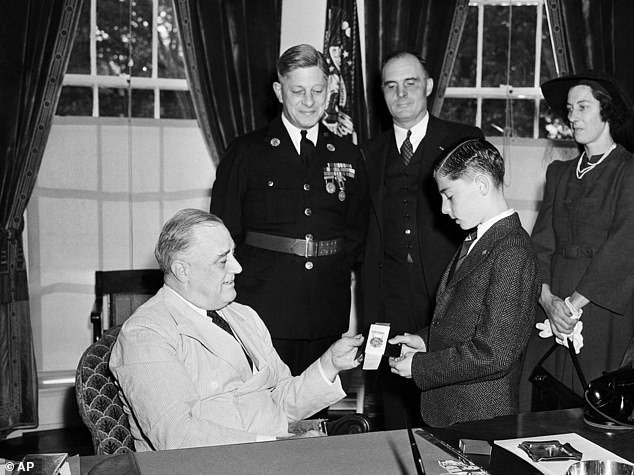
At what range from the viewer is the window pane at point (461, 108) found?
5570 millimetres

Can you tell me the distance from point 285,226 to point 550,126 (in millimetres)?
2442

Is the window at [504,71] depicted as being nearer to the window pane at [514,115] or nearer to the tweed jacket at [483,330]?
the window pane at [514,115]

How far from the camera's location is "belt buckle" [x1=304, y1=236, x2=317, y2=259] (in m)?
3.94

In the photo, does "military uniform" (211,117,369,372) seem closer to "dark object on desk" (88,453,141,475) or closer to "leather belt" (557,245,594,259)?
"leather belt" (557,245,594,259)

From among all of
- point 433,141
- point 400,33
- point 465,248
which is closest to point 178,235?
point 465,248

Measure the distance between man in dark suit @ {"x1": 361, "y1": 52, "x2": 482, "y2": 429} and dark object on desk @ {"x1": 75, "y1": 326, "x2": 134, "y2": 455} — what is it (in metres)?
1.67

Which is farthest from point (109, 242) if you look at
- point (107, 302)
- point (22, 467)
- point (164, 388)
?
point (22, 467)

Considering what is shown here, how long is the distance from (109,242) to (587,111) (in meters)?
2.94

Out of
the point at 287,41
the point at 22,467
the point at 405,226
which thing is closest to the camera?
the point at 22,467

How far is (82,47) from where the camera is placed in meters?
5.07

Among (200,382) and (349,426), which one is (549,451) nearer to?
(349,426)

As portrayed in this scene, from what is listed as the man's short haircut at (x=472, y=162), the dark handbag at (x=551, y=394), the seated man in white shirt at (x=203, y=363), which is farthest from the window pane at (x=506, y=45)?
the seated man in white shirt at (x=203, y=363)

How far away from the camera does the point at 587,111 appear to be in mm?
3805

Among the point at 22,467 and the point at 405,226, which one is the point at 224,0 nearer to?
the point at 405,226
